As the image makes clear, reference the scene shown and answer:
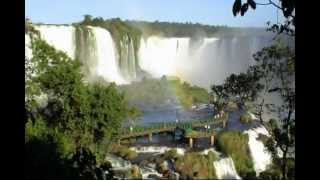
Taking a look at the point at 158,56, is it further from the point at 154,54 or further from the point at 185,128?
the point at 185,128

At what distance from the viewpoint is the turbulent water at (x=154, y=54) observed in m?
9.28

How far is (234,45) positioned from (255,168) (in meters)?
2.92

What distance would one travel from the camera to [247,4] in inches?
23.1

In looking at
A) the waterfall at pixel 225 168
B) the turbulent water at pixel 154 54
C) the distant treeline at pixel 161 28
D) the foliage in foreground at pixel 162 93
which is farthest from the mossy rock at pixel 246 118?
the distant treeline at pixel 161 28

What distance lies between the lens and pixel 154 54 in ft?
36.3

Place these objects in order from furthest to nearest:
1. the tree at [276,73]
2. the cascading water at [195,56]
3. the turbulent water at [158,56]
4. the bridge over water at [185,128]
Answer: the cascading water at [195,56] → the turbulent water at [158,56] → the bridge over water at [185,128] → the tree at [276,73]

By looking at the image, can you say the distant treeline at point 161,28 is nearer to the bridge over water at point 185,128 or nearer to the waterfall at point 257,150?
the bridge over water at point 185,128

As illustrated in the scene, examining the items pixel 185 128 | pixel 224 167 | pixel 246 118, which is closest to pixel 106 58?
pixel 185 128

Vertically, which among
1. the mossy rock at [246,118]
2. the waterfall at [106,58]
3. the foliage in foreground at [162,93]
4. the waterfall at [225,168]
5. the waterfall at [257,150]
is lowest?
the waterfall at [225,168]

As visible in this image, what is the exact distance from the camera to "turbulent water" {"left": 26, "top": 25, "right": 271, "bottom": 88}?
365 inches

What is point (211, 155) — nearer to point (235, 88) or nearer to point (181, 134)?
point (181, 134)

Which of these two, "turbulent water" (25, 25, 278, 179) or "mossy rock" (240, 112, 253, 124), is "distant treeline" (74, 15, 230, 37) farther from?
"mossy rock" (240, 112, 253, 124)

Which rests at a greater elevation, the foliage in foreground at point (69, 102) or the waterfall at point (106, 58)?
the waterfall at point (106, 58)

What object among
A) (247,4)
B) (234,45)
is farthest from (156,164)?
(247,4)
